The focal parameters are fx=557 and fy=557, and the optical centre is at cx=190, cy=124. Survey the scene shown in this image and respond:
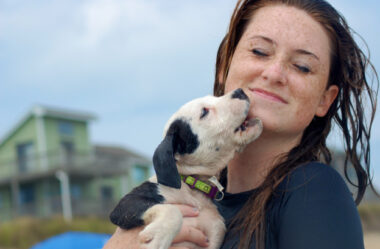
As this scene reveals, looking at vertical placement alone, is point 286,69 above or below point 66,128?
above

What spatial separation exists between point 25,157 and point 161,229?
98.9 ft

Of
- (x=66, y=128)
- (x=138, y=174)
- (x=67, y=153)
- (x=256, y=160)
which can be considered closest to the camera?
(x=256, y=160)

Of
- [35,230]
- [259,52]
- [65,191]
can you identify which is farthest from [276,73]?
[65,191]

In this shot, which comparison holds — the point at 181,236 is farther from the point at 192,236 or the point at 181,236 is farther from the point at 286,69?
the point at 286,69

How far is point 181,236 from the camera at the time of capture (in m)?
2.80

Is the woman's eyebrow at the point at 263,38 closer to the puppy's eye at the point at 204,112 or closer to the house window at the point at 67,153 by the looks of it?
the puppy's eye at the point at 204,112

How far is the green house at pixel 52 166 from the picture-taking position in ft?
96.5

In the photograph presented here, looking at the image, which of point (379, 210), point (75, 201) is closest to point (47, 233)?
point (75, 201)

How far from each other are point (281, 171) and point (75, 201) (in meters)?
27.2

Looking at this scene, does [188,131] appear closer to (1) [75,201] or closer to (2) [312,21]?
(2) [312,21]

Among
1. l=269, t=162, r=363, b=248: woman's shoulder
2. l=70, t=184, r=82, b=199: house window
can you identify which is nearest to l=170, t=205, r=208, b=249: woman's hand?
l=269, t=162, r=363, b=248: woman's shoulder

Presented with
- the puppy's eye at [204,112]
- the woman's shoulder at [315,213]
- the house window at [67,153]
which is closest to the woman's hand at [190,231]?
the woman's shoulder at [315,213]

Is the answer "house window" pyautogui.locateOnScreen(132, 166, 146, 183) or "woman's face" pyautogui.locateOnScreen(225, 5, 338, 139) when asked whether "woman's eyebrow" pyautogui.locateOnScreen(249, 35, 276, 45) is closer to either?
"woman's face" pyautogui.locateOnScreen(225, 5, 338, 139)

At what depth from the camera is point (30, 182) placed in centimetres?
3184
